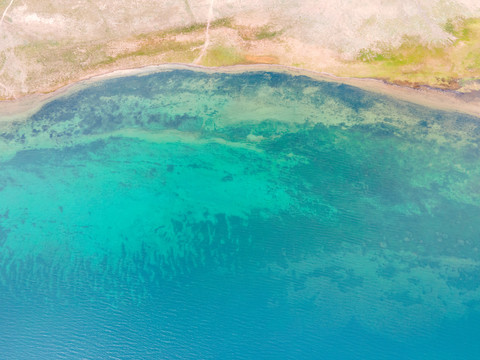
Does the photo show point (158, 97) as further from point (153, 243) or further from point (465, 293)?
point (465, 293)

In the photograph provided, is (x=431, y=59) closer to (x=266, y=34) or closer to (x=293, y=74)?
(x=293, y=74)

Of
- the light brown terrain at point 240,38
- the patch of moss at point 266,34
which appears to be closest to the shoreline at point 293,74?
the light brown terrain at point 240,38

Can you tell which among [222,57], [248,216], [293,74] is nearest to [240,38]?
[222,57]

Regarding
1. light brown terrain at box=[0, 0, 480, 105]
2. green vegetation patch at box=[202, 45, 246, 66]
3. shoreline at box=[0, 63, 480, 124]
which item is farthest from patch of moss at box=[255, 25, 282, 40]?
shoreline at box=[0, 63, 480, 124]

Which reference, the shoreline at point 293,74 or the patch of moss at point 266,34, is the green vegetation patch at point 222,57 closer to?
the shoreline at point 293,74

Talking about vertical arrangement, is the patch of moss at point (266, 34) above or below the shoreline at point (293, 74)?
above

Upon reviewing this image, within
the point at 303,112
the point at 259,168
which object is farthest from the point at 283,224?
the point at 303,112

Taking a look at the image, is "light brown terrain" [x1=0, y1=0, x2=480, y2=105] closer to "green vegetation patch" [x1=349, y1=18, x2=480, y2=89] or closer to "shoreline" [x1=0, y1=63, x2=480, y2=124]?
"green vegetation patch" [x1=349, y1=18, x2=480, y2=89]
